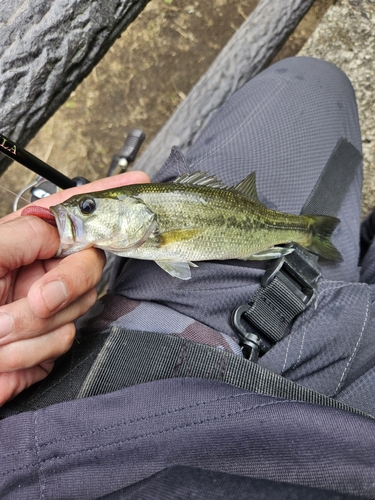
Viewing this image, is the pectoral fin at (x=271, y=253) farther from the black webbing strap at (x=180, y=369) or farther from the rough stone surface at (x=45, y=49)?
the rough stone surface at (x=45, y=49)

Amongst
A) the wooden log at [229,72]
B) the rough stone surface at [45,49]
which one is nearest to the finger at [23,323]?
the rough stone surface at [45,49]

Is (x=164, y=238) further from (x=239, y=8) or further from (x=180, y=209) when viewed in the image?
(x=239, y=8)

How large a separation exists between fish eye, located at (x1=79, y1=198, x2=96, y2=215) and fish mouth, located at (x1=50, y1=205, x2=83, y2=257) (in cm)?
6

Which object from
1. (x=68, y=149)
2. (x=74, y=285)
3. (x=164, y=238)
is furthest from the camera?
(x=68, y=149)

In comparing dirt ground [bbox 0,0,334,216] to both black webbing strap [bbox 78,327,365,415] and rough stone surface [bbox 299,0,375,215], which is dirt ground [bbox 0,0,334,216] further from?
black webbing strap [bbox 78,327,365,415]

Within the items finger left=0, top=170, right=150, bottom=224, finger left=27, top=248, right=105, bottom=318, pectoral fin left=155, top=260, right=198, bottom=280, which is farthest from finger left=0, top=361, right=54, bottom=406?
finger left=0, top=170, right=150, bottom=224

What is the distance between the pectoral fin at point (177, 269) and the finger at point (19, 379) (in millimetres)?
610

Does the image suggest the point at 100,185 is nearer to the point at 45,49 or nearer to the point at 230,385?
the point at 45,49

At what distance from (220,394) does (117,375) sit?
0.40m

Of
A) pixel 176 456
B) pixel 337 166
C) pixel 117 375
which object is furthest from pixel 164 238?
pixel 337 166

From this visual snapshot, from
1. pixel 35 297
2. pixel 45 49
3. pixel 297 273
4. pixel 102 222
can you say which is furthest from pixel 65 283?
pixel 45 49

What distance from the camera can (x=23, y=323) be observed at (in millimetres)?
1290

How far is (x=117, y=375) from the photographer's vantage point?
1.40 metres

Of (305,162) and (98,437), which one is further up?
(305,162)
